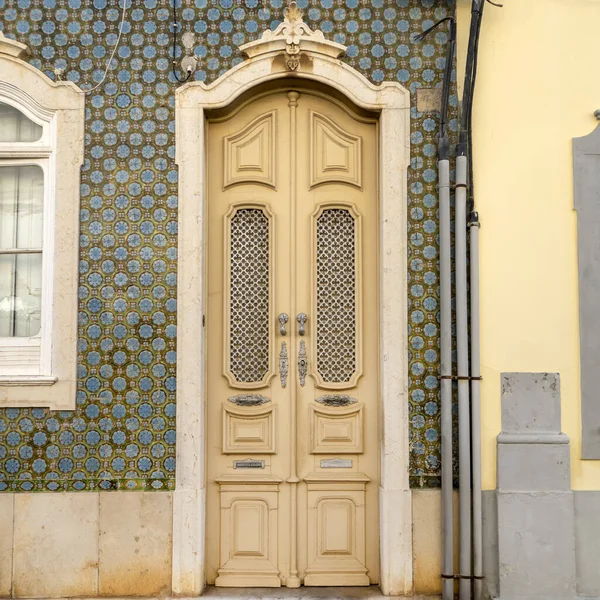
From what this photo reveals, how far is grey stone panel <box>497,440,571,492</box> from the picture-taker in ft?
16.6

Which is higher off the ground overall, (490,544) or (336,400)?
(336,400)

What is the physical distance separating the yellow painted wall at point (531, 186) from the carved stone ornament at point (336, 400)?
2.92 feet

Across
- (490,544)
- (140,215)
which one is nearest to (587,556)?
(490,544)

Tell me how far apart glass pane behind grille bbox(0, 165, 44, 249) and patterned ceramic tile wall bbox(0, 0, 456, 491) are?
1.22ft

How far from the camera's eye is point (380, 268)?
5.32 m

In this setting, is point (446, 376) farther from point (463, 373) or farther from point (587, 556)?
point (587, 556)

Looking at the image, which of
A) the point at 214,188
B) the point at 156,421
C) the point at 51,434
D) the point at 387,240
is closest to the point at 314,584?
the point at 156,421

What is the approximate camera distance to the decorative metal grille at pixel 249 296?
5.39 metres

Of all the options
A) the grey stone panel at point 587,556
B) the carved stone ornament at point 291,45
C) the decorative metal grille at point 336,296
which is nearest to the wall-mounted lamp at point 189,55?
the carved stone ornament at point 291,45

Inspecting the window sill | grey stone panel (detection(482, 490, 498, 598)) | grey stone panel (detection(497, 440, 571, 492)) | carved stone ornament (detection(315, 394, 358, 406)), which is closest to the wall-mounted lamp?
the window sill

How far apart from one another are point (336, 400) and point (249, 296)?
0.92 metres

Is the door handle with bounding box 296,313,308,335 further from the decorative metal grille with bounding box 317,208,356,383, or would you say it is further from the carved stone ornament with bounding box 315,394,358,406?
the carved stone ornament with bounding box 315,394,358,406

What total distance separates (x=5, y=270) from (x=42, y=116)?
108 cm

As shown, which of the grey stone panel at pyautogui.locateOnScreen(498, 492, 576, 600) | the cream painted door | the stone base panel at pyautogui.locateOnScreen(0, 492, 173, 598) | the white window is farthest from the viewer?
the cream painted door
